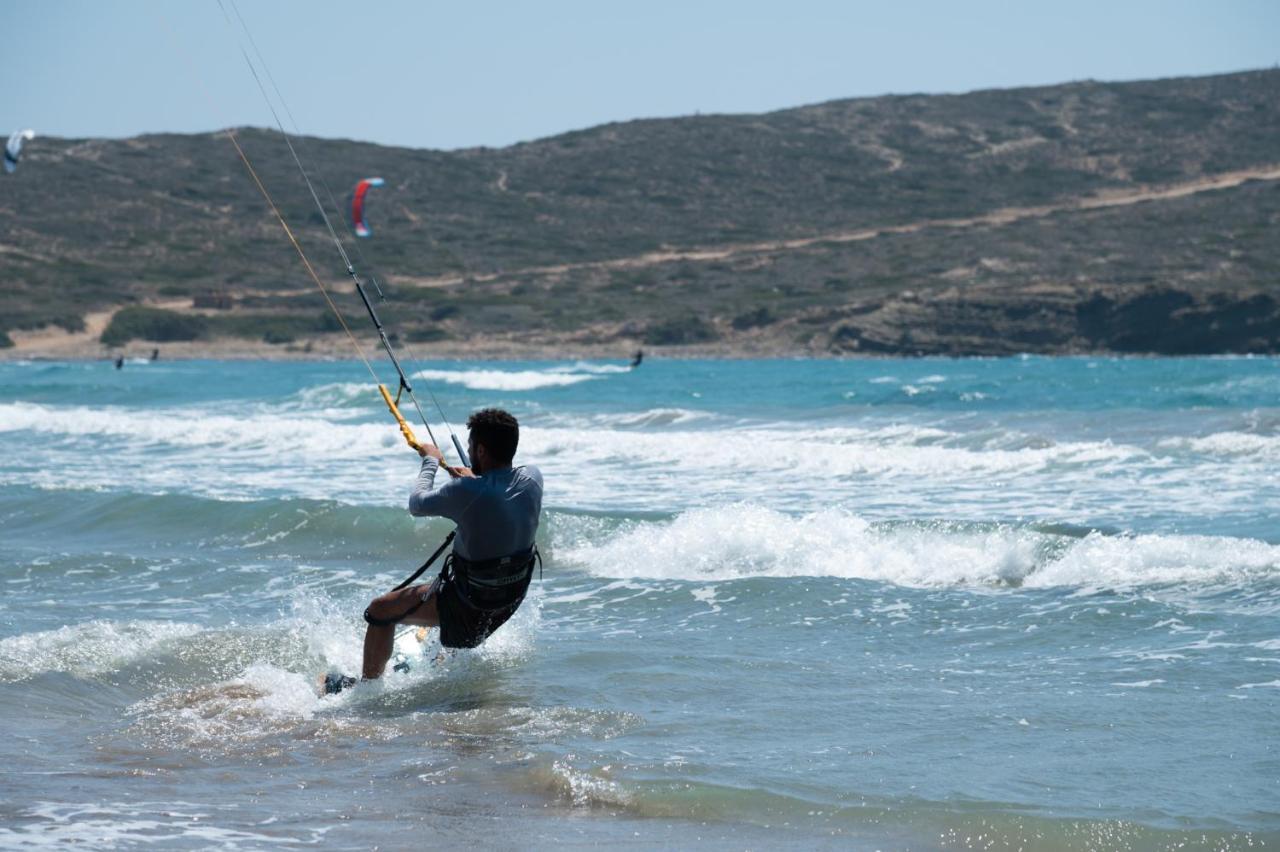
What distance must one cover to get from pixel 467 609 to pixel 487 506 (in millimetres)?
567

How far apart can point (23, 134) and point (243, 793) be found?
25.0 m

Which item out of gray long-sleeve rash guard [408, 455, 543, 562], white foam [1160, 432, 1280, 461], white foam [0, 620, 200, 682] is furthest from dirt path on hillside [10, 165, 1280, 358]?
gray long-sleeve rash guard [408, 455, 543, 562]

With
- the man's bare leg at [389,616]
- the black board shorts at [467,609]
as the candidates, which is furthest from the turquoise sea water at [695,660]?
the black board shorts at [467,609]

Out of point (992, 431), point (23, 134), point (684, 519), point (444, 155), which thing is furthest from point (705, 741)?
point (444, 155)

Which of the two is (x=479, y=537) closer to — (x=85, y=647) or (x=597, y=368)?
(x=85, y=647)

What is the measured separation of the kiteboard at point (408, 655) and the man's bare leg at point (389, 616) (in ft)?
0.57

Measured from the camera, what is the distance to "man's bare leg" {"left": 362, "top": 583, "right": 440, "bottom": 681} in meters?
6.82

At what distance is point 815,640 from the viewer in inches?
335

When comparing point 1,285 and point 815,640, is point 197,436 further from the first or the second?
point 1,285

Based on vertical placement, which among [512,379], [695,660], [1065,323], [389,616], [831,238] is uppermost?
[831,238]

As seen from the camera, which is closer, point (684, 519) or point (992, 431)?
point (684, 519)

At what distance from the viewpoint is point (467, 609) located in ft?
22.2

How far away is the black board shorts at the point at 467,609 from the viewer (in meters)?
6.73

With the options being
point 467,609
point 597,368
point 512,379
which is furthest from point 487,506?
point 597,368
